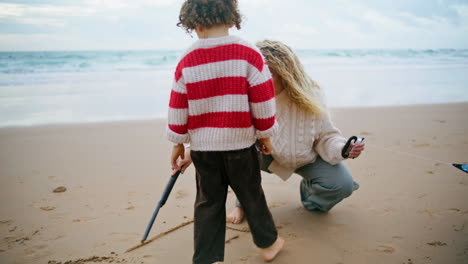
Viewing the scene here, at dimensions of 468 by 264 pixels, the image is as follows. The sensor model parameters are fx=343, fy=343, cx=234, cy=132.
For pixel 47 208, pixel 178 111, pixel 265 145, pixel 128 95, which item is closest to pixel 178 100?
pixel 178 111

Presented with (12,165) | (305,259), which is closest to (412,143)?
(305,259)

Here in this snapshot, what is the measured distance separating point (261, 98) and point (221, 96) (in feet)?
0.56

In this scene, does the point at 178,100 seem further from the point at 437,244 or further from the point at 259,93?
the point at 437,244

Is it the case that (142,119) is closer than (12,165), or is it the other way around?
(12,165)

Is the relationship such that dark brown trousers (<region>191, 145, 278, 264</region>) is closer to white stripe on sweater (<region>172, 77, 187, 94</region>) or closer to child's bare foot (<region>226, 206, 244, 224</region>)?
white stripe on sweater (<region>172, 77, 187, 94</region>)

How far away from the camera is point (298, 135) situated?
2.00 meters

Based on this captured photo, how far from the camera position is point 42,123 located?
4.71 m

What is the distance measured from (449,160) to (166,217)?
254 cm

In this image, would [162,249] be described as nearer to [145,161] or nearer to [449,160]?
[145,161]

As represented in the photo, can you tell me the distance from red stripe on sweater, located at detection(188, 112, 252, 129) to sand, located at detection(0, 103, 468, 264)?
83cm

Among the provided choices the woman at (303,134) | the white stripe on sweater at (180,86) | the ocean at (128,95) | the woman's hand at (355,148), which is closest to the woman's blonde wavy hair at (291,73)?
the woman at (303,134)

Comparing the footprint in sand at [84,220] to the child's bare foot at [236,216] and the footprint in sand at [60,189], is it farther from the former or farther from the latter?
the child's bare foot at [236,216]

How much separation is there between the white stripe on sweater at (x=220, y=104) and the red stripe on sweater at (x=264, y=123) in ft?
0.24

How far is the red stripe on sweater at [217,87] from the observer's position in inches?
56.9
